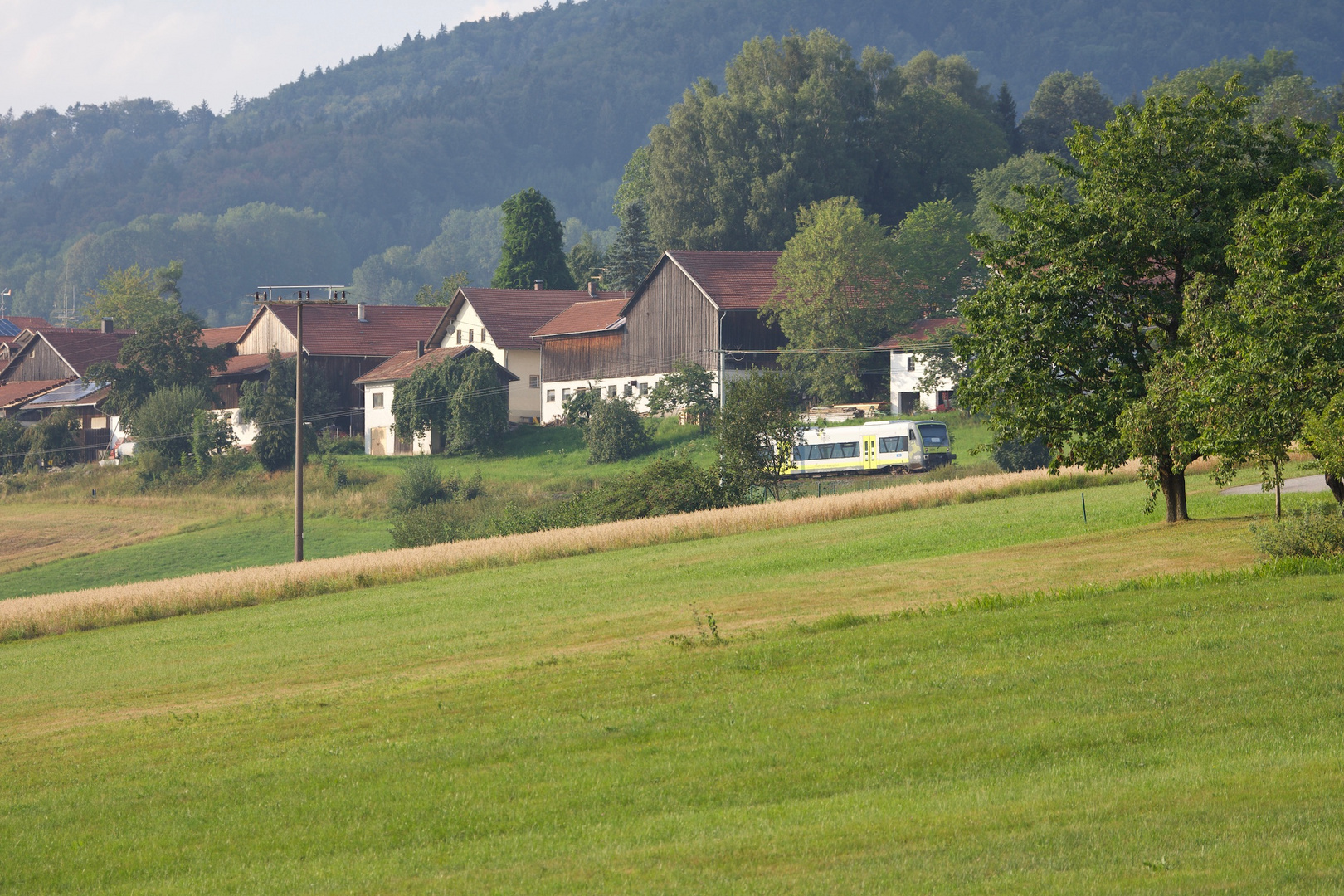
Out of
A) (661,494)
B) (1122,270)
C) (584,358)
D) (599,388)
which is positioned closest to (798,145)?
(584,358)

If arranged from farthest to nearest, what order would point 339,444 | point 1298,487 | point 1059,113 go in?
point 1059,113, point 339,444, point 1298,487

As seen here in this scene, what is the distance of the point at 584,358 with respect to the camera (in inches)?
3681

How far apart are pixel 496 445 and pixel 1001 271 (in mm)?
57513

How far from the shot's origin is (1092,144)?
1125 inches

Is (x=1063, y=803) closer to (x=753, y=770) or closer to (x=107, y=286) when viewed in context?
(x=753, y=770)

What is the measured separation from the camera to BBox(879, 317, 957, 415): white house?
7819cm

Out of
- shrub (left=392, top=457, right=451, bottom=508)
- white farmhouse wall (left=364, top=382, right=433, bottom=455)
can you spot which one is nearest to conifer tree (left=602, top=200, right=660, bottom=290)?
white farmhouse wall (left=364, top=382, right=433, bottom=455)

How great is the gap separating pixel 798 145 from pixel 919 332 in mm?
29373

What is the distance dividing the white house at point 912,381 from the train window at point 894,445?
1157cm

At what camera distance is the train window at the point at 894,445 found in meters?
66.0

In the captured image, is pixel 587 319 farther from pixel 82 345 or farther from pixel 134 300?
pixel 134 300

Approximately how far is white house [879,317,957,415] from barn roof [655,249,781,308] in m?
10.4

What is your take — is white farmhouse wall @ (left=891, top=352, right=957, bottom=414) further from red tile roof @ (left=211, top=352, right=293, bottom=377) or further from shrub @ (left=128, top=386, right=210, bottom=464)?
shrub @ (left=128, top=386, right=210, bottom=464)

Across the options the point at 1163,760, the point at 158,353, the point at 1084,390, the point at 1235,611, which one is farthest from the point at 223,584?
the point at 158,353
